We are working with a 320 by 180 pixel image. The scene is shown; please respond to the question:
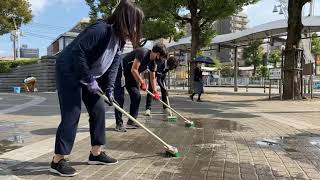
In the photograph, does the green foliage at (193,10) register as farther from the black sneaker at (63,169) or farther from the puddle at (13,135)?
the black sneaker at (63,169)

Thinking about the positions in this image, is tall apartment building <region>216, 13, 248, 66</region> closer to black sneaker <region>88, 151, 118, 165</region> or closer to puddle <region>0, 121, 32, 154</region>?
puddle <region>0, 121, 32, 154</region>

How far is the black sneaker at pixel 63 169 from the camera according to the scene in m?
4.23

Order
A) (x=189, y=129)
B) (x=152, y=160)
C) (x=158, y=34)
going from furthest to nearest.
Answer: (x=158, y=34), (x=189, y=129), (x=152, y=160)

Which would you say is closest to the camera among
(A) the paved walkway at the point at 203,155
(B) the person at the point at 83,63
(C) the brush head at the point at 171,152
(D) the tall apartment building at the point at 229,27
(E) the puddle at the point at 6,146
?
(B) the person at the point at 83,63

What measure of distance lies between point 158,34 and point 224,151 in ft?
76.0

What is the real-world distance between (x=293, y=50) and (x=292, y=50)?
42 mm

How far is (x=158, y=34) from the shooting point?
28.5m

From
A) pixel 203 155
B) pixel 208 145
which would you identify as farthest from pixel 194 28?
pixel 203 155

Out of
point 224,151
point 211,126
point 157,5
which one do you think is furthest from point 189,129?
point 157,5

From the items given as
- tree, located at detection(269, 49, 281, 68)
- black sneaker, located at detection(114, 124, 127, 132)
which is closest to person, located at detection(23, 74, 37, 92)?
black sneaker, located at detection(114, 124, 127, 132)

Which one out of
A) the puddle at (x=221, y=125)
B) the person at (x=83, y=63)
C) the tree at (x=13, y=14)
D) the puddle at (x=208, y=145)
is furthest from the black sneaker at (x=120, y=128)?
the tree at (x=13, y=14)

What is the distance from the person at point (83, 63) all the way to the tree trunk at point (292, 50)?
1370 cm

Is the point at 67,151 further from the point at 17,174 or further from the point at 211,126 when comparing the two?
the point at 211,126

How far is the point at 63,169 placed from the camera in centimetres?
425
